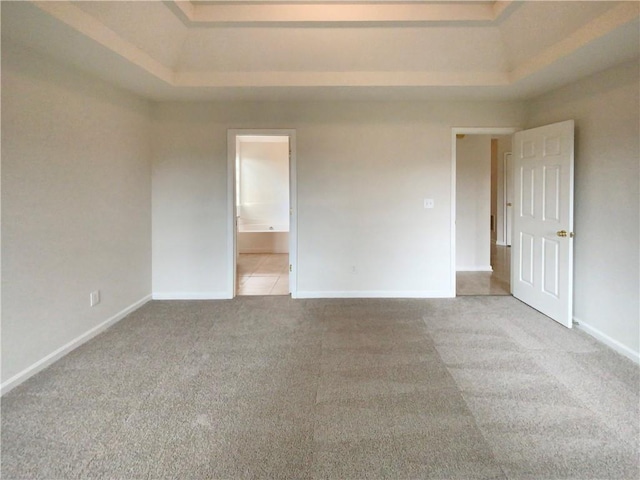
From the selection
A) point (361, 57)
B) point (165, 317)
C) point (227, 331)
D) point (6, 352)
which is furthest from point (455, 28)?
point (6, 352)

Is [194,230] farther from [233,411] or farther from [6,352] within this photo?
[233,411]

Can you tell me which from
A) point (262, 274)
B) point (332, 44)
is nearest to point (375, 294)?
point (262, 274)

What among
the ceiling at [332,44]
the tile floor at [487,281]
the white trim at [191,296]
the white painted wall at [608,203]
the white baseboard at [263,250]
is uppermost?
the ceiling at [332,44]

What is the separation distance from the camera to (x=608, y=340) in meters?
2.91

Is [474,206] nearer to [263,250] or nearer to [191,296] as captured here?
[263,250]

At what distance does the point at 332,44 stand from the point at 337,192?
5.26 ft

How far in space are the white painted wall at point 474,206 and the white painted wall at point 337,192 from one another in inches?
63.7

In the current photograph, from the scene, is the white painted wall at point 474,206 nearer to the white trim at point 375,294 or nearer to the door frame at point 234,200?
the white trim at point 375,294

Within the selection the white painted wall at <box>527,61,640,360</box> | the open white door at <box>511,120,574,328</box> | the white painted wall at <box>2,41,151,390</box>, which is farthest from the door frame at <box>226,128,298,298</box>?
the white painted wall at <box>527,61,640,360</box>

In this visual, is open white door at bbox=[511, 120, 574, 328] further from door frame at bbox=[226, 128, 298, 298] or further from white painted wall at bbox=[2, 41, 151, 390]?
white painted wall at bbox=[2, 41, 151, 390]

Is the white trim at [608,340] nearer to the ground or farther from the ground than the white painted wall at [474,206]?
nearer to the ground

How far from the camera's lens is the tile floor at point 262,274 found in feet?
15.4

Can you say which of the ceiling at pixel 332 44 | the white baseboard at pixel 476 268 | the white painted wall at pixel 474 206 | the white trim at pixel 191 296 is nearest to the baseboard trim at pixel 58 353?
the white trim at pixel 191 296

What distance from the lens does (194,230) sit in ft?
14.0
